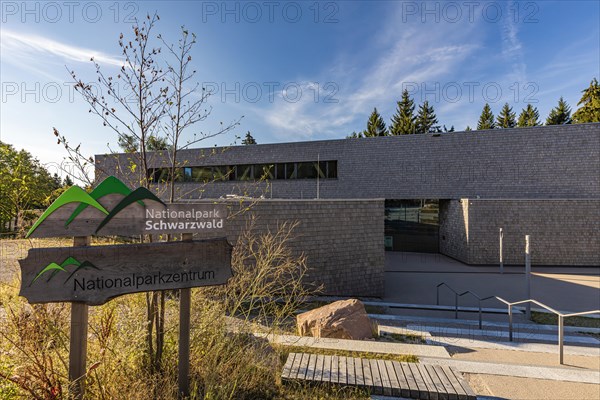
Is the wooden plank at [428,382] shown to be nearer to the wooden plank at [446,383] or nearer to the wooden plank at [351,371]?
the wooden plank at [446,383]

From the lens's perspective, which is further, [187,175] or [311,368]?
[187,175]

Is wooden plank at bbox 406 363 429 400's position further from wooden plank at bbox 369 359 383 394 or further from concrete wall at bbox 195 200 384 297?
concrete wall at bbox 195 200 384 297

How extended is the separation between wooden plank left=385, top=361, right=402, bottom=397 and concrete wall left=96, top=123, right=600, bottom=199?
1325 cm

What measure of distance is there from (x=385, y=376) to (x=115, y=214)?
3.29m

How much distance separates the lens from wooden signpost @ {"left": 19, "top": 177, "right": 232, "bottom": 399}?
2514mm

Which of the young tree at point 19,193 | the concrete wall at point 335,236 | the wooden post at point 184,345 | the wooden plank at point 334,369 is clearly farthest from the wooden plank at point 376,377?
the concrete wall at point 335,236

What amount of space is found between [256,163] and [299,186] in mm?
3647

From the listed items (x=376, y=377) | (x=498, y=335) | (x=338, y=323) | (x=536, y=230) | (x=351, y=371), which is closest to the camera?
(x=376, y=377)

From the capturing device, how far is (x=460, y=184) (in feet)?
57.2

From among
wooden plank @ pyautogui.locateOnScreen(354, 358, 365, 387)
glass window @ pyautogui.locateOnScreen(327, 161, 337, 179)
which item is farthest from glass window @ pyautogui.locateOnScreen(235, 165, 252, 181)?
wooden plank @ pyautogui.locateOnScreen(354, 358, 365, 387)

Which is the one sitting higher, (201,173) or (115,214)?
(201,173)

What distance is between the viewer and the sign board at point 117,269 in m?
2.48

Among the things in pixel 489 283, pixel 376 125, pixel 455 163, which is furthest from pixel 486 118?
pixel 489 283

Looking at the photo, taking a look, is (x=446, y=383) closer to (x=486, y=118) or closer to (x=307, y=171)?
(x=307, y=171)
